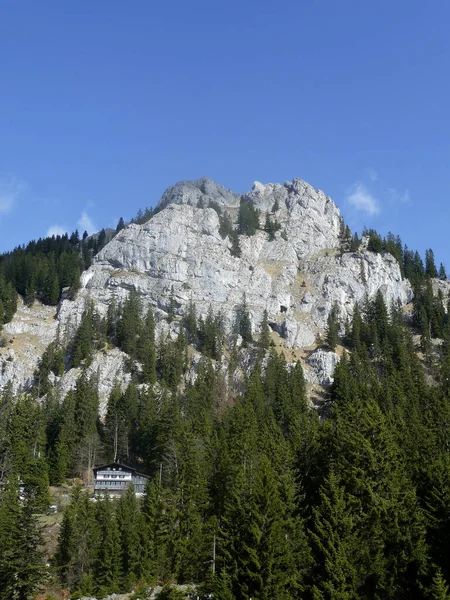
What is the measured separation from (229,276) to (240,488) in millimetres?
124609

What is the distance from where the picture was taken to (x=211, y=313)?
147 metres

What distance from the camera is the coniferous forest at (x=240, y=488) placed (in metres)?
34.1

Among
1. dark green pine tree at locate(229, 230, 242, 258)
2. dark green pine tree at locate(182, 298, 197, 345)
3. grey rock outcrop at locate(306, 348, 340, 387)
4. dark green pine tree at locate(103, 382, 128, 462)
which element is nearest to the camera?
dark green pine tree at locate(103, 382, 128, 462)

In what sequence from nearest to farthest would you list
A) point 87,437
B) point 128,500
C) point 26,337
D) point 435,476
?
1. point 435,476
2. point 128,500
3. point 87,437
4. point 26,337

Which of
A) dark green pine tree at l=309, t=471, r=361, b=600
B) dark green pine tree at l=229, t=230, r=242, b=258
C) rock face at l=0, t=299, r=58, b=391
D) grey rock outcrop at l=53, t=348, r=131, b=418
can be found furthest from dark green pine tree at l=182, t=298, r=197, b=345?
dark green pine tree at l=309, t=471, r=361, b=600

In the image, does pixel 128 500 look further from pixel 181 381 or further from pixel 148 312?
pixel 148 312

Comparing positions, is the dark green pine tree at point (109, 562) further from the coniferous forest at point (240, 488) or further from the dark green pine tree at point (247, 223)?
the dark green pine tree at point (247, 223)

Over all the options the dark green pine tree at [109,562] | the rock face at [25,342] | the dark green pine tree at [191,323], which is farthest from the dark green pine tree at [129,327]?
the dark green pine tree at [109,562]

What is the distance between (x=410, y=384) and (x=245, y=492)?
173 ft

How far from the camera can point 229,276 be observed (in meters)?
167

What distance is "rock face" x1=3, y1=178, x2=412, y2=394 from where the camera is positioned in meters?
152

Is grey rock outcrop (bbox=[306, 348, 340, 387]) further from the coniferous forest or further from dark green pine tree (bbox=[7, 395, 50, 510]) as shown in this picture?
dark green pine tree (bbox=[7, 395, 50, 510])

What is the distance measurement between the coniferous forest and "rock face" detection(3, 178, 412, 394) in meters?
39.2

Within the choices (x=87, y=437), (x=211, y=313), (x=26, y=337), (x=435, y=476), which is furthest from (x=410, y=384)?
(x=26, y=337)
